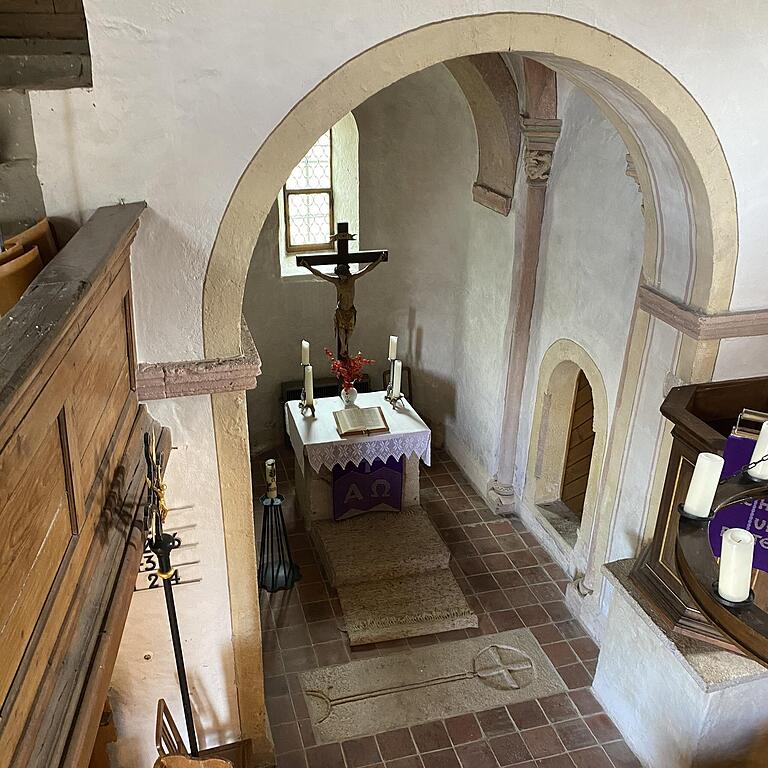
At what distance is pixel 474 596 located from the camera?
697cm

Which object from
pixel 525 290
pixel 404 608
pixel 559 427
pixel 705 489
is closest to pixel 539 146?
pixel 525 290

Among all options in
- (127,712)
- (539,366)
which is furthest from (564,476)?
(127,712)

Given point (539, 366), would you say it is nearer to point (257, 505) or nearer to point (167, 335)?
point (257, 505)

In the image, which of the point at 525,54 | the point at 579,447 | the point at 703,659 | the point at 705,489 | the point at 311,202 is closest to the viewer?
the point at 705,489

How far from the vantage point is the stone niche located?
4.79 m

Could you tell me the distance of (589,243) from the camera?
6.46 meters

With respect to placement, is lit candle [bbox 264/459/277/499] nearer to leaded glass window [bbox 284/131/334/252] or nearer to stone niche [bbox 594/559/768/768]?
stone niche [bbox 594/559/768/768]

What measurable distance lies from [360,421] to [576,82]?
367cm

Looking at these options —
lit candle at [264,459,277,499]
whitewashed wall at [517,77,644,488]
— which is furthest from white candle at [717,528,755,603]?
lit candle at [264,459,277,499]

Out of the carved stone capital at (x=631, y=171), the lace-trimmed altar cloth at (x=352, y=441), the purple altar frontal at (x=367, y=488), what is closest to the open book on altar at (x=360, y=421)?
the lace-trimmed altar cloth at (x=352, y=441)

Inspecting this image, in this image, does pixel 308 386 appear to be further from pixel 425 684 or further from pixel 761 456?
pixel 761 456

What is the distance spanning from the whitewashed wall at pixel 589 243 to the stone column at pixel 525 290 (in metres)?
0.07

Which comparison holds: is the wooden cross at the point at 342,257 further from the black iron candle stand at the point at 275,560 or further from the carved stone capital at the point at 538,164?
the black iron candle stand at the point at 275,560

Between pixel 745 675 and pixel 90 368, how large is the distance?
4.18m
